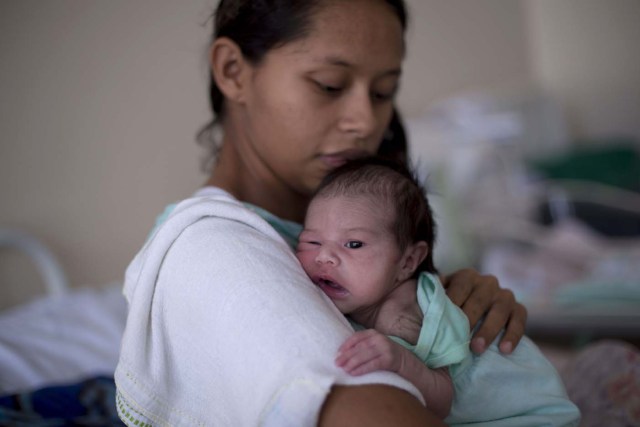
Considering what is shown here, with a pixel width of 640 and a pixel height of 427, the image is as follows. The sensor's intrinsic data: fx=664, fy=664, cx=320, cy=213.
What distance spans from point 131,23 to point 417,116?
2.28 meters

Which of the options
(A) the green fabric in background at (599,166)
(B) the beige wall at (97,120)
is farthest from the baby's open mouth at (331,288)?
(A) the green fabric in background at (599,166)

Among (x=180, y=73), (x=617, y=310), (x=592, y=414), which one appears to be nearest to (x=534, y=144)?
(x=617, y=310)

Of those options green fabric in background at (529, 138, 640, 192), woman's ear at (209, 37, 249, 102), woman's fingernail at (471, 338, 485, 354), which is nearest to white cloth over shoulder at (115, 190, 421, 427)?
woman's fingernail at (471, 338, 485, 354)

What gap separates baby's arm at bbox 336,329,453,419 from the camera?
71 centimetres

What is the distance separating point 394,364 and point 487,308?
416mm

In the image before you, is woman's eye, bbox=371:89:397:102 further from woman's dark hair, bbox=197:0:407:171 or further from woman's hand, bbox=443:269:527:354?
woman's hand, bbox=443:269:527:354

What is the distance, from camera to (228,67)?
1.33m

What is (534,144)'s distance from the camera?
4879mm

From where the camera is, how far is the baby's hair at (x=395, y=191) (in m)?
1.05

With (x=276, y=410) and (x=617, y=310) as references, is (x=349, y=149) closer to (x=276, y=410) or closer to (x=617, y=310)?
(x=276, y=410)

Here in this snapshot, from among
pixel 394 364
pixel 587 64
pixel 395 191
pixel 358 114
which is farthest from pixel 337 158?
pixel 587 64

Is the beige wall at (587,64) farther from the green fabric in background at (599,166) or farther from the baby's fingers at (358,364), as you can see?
the baby's fingers at (358,364)

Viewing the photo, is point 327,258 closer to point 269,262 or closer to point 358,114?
point 269,262

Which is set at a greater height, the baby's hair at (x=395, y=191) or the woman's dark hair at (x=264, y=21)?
the woman's dark hair at (x=264, y=21)
